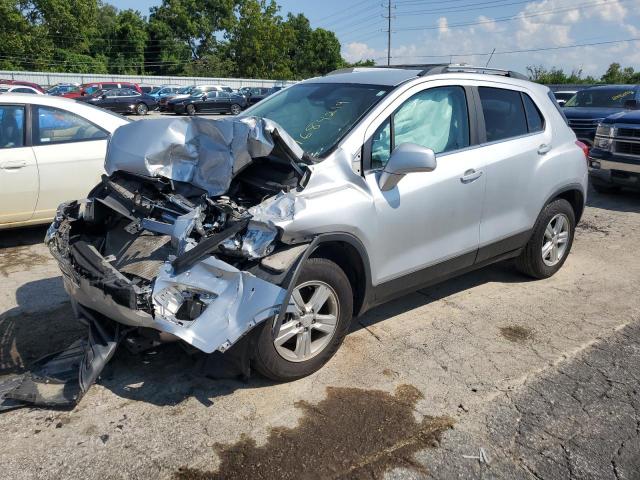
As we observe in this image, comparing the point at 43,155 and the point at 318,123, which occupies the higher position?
the point at 318,123

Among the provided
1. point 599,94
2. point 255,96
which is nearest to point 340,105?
point 599,94

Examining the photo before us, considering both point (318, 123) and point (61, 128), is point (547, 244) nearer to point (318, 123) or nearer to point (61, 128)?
point (318, 123)

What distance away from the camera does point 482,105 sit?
451 centimetres

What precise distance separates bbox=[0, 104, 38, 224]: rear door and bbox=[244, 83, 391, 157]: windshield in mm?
2784

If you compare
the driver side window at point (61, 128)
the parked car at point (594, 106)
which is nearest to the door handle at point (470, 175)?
the driver side window at point (61, 128)

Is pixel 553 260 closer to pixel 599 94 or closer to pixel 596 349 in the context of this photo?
pixel 596 349

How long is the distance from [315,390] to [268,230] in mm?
1068

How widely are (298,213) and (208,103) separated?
110 feet

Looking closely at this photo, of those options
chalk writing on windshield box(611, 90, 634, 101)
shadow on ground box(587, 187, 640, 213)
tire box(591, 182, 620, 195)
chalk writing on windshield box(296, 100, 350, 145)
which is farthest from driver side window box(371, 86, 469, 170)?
chalk writing on windshield box(611, 90, 634, 101)

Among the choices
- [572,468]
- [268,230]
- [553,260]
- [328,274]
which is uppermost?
[268,230]

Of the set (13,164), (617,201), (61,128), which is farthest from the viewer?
(617,201)

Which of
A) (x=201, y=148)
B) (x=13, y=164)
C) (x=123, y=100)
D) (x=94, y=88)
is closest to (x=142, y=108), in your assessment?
(x=123, y=100)

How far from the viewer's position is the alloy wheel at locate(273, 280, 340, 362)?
3367 millimetres

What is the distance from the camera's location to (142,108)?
33469 mm
